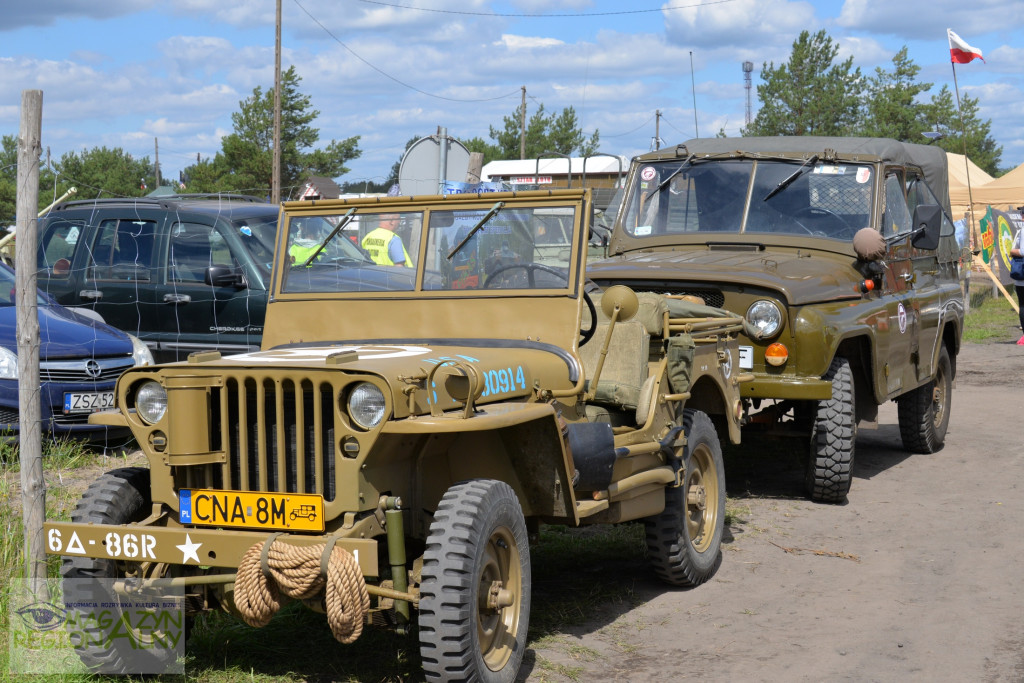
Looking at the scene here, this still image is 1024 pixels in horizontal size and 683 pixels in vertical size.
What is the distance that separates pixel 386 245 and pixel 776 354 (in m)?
2.88

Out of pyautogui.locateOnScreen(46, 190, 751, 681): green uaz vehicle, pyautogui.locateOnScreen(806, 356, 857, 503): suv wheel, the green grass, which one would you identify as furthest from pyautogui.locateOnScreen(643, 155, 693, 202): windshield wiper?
the green grass

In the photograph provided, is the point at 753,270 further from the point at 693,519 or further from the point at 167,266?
the point at 167,266

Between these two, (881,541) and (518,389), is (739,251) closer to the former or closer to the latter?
(881,541)

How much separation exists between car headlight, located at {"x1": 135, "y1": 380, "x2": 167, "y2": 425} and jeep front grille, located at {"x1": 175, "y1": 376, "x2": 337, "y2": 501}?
0.18m

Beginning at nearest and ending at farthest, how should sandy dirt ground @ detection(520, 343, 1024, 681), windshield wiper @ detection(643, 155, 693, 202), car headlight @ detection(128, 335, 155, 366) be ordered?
sandy dirt ground @ detection(520, 343, 1024, 681) < car headlight @ detection(128, 335, 155, 366) < windshield wiper @ detection(643, 155, 693, 202)

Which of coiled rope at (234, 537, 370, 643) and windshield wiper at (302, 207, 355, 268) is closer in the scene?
coiled rope at (234, 537, 370, 643)

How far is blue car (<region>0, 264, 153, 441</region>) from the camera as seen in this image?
24.5 ft

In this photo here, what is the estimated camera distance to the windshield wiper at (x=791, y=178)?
8.24 meters

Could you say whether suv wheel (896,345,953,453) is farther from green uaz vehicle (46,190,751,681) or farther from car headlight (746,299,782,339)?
green uaz vehicle (46,190,751,681)

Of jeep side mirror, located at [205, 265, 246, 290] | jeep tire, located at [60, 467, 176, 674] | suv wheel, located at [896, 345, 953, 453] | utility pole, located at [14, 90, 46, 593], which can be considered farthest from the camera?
suv wheel, located at [896, 345, 953, 453]

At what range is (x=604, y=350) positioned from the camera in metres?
4.94

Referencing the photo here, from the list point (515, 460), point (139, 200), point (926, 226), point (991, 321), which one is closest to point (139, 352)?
point (139, 200)

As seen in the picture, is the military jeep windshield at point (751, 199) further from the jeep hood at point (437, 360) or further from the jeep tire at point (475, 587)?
the jeep tire at point (475, 587)

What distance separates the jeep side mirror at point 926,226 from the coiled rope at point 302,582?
18.3ft
